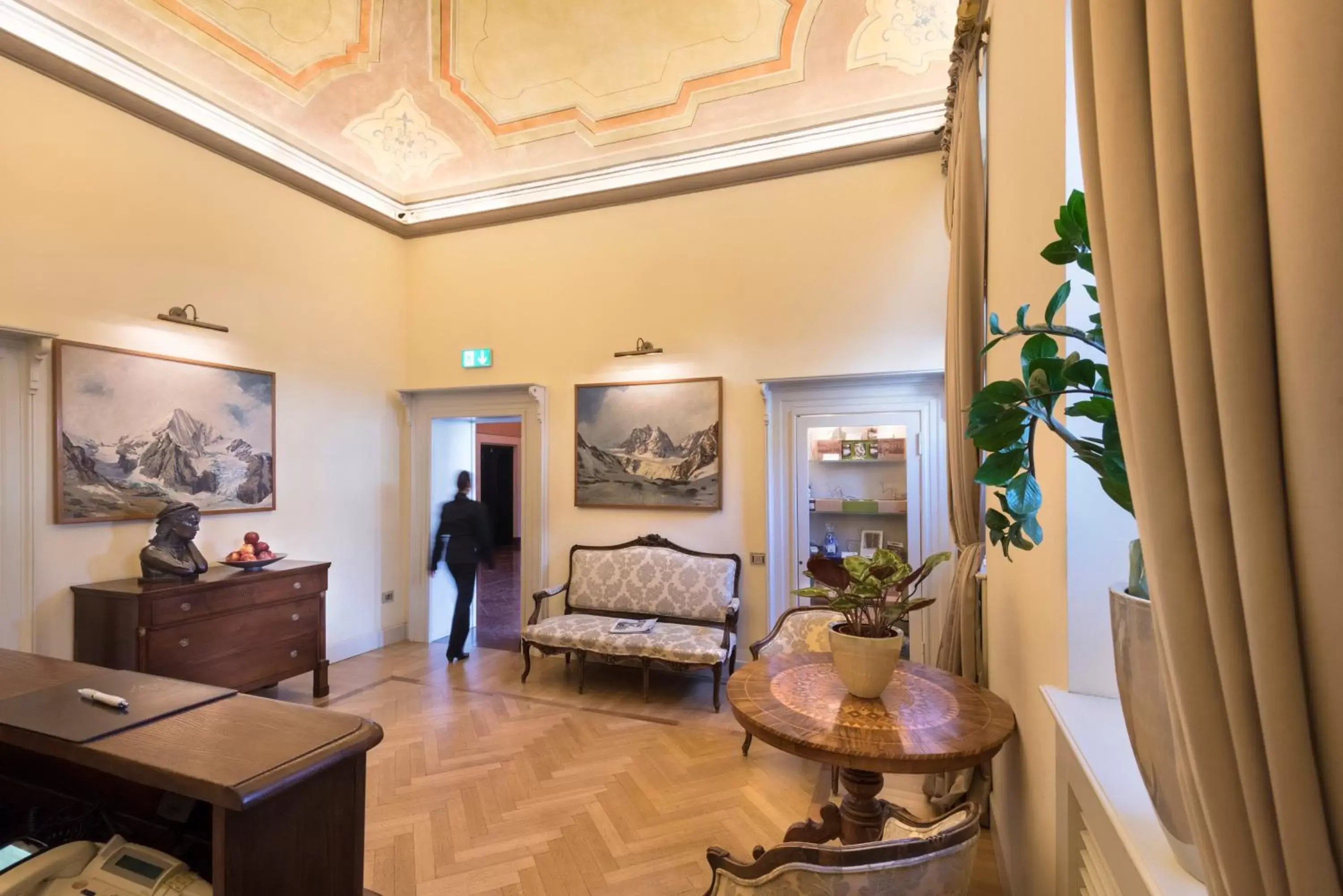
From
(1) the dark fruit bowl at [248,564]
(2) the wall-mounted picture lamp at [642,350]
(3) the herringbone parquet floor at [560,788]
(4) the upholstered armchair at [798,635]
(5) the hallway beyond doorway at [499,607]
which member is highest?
(2) the wall-mounted picture lamp at [642,350]

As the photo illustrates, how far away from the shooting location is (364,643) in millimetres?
5770

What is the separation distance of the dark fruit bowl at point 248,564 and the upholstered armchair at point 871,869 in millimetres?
4432

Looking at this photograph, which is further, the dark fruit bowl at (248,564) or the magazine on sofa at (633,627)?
the magazine on sofa at (633,627)

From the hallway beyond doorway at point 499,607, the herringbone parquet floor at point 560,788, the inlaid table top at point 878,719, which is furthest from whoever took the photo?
the hallway beyond doorway at point 499,607

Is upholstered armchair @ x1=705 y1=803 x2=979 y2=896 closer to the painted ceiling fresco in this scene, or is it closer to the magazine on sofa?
the magazine on sofa

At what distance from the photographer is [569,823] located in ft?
9.77

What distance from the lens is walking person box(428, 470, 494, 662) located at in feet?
18.1

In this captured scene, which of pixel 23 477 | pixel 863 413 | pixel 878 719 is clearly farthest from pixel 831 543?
pixel 23 477

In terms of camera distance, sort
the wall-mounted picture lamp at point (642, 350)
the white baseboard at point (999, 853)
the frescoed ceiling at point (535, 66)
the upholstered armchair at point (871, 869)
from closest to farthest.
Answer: the upholstered armchair at point (871, 869) < the white baseboard at point (999, 853) < the frescoed ceiling at point (535, 66) < the wall-mounted picture lamp at point (642, 350)

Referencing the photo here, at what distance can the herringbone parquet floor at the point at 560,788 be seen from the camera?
264 centimetres

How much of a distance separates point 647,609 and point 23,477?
4.23 m

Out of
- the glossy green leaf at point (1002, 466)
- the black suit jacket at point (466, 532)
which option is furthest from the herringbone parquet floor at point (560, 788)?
the glossy green leaf at point (1002, 466)

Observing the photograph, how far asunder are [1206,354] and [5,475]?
17.6 feet

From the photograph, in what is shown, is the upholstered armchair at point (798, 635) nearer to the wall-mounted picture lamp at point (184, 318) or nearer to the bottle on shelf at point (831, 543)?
the bottle on shelf at point (831, 543)
